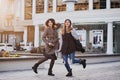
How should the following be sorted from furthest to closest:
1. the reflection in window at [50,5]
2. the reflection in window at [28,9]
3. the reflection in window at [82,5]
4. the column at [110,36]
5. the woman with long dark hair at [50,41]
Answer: the reflection in window at [28,9]
the reflection in window at [50,5]
the reflection in window at [82,5]
the column at [110,36]
the woman with long dark hair at [50,41]

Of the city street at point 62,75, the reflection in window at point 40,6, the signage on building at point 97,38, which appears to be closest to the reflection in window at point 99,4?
Result: the reflection in window at point 40,6

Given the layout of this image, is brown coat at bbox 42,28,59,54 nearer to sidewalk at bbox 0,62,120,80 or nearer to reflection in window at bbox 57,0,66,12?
sidewalk at bbox 0,62,120,80

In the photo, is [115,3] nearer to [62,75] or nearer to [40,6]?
[40,6]

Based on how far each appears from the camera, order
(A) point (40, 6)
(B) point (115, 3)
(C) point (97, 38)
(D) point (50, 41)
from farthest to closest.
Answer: (A) point (40, 6), (B) point (115, 3), (C) point (97, 38), (D) point (50, 41)

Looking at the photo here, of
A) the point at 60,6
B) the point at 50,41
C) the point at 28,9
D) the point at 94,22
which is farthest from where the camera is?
the point at 28,9

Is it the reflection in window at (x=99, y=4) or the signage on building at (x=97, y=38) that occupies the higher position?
the reflection in window at (x=99, y=4)

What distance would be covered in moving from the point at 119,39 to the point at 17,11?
2670 cm

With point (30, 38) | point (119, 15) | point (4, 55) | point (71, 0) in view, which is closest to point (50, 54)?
point (4, 55)

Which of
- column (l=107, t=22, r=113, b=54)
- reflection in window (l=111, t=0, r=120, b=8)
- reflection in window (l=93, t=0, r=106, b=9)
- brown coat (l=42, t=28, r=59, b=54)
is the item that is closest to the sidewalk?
brown coat (l=42, t=28, r=59, b=54)

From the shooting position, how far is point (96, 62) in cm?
2255

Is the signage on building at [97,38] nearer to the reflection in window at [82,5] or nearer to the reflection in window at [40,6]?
the reflection in window at [82,5]

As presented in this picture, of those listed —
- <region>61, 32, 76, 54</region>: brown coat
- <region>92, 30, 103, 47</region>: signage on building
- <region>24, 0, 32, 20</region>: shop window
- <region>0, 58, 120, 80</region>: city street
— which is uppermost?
<region>24, 0, 32, 20</region>: shop window

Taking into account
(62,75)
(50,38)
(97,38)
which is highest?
(50,38)

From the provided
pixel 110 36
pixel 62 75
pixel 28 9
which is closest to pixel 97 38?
pixel 110 36
